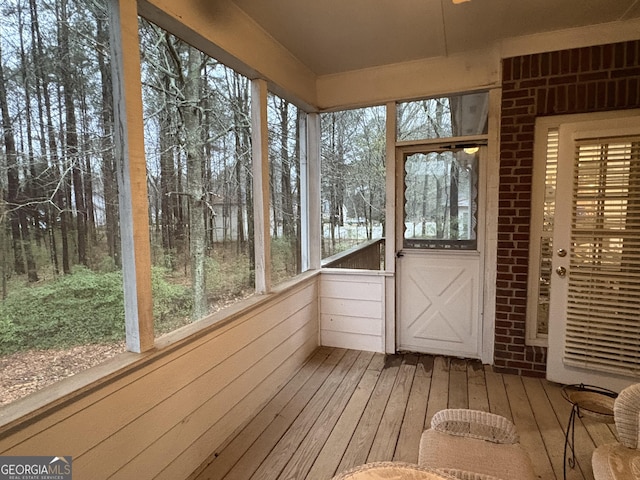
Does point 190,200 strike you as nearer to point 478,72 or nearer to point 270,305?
point 270,305

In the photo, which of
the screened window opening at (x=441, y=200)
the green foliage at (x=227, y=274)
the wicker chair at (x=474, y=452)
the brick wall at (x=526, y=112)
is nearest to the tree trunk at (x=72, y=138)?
the green foliage at (x=227, y=274)

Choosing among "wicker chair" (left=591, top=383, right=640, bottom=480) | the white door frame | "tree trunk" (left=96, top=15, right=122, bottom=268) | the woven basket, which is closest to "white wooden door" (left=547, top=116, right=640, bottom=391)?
the white door frame

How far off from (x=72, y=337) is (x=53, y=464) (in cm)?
43

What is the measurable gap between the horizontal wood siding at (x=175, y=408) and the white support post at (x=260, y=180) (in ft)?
0.79

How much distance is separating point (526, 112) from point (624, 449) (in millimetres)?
2329

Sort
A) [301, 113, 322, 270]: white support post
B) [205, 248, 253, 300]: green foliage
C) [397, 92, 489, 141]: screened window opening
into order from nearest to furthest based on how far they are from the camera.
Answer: [205, 248, 253, 300]: green foliage
[397, 92, 489, 141]: screened window opening
[301, 113, 322, 270]: white support post

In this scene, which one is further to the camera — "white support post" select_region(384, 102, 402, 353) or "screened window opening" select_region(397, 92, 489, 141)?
"white support post" select_region(384, 102, 402, 353)

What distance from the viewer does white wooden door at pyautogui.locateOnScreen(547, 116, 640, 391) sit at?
2328 millimetres

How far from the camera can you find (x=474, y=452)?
54.4 inches

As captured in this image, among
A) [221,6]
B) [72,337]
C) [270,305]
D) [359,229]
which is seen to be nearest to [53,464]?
[72,337]

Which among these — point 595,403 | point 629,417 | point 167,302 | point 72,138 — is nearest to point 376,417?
point 595,403

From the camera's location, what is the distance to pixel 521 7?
226cm

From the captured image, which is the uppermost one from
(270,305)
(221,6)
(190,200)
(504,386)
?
(221,6)

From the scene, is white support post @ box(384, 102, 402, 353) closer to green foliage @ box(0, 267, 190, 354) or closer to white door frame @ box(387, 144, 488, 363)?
white door frame @ box(387, 144, 488, 363)
